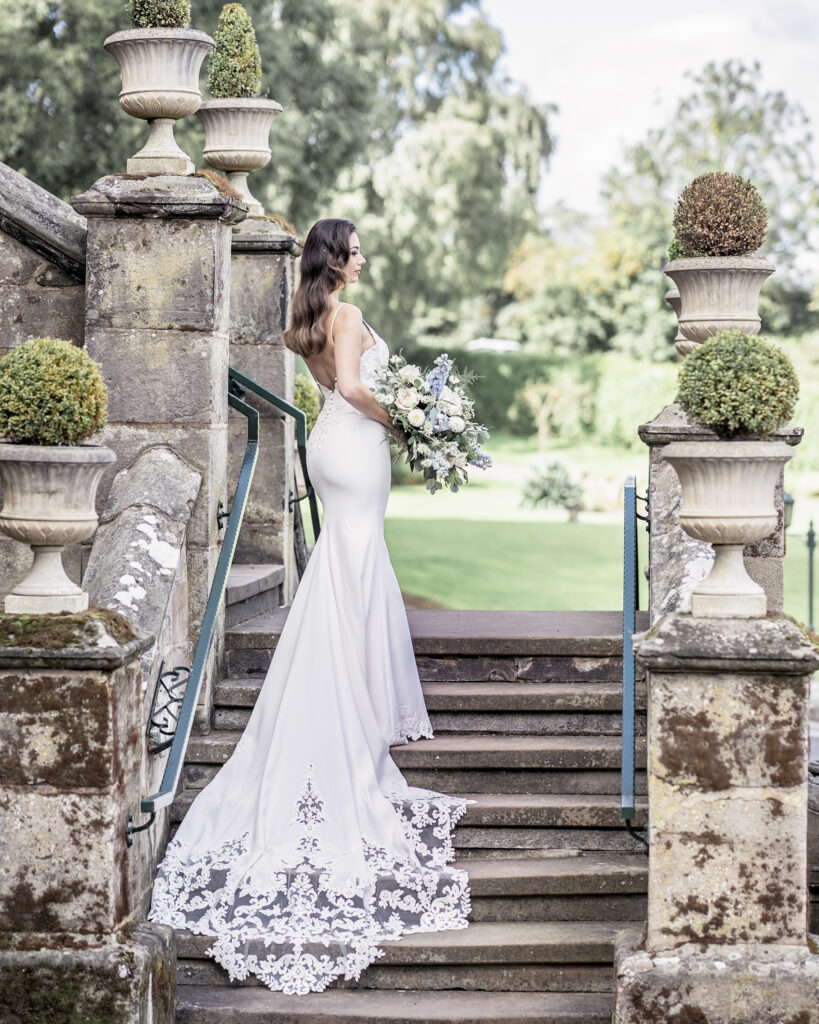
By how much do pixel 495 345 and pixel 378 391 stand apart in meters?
33.3

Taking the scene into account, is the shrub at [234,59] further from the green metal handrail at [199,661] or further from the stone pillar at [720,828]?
the stone pillar at [720,828]

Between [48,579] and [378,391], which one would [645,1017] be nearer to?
[48,579]

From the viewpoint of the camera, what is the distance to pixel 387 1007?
4.18 m

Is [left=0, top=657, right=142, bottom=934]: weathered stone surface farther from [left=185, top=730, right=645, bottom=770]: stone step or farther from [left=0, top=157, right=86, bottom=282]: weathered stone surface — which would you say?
[left=0, top=157, right=86, bottom=282]: weathered stone surface

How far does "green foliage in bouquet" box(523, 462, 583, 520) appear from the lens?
877 inches

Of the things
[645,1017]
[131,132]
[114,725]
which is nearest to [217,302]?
[114,725]

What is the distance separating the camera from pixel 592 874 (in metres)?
4.58

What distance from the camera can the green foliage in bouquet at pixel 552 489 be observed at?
22.3 m

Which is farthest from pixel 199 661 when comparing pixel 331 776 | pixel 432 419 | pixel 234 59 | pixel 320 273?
pixel 234 59

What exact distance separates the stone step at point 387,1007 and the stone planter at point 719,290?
8.08 ft

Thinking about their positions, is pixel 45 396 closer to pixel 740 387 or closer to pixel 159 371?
pixel 159 371

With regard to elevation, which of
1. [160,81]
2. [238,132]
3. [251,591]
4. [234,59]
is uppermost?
[234,59]

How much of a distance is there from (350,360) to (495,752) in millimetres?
1718

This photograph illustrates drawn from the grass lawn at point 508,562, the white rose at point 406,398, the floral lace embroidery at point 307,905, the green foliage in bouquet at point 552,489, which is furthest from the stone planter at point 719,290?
the green foliage in bouquet at point 552,489
